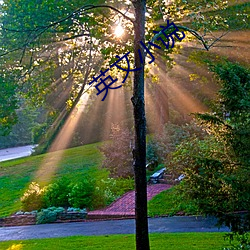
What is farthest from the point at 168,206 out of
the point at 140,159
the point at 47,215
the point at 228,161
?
the point at 228,161

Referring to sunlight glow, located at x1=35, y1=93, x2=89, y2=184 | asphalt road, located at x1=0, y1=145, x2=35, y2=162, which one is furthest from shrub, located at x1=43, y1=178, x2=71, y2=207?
asphalt road, located at x1=0, y1=145, x2=35, y2=162

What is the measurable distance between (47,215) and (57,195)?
1.30 metres

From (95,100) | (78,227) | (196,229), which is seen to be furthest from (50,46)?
(95,100)

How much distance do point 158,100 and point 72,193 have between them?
12433 millimetres

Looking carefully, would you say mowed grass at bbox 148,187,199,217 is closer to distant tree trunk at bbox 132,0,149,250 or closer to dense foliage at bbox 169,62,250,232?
distant tree trunk at bbox 132,0,149,250

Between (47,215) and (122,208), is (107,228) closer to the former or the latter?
(122,208)

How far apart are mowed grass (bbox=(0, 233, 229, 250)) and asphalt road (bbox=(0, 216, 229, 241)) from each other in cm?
55

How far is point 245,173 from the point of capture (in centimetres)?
393

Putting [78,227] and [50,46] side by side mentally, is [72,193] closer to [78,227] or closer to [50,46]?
[78,227]

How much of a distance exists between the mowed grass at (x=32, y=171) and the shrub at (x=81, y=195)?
7.97 ft

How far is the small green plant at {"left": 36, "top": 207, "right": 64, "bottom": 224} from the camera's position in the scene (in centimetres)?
1066

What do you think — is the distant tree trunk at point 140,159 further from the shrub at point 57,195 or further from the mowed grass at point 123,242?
the shrub at point 57,195

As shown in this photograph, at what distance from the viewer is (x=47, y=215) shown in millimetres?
10719

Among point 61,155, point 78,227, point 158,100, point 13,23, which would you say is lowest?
point 61,155
